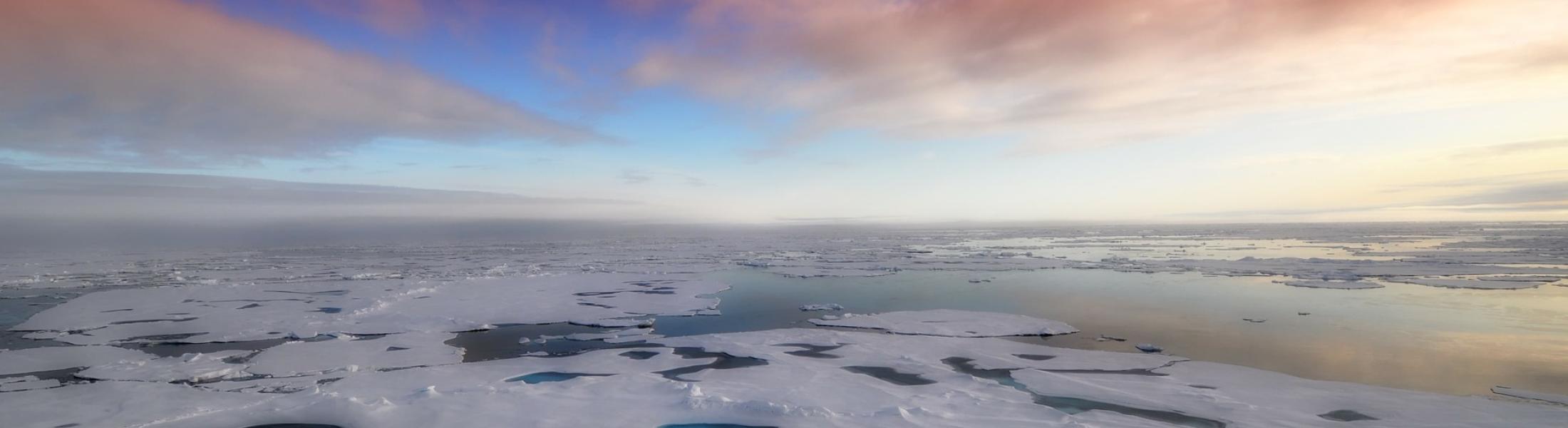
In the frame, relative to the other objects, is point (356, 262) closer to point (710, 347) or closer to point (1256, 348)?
point (710, 347)

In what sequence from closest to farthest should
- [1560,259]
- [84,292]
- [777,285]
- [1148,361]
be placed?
1. [1148,361]
2. [84,292]
3. [777,285]
4. [1560,259]

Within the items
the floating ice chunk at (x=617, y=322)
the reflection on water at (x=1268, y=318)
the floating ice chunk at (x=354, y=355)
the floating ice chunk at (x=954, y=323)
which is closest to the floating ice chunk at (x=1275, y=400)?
the reflection on water at (x=1268, y=318)

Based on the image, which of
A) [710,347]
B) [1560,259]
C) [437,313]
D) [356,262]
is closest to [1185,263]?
[1560,259]

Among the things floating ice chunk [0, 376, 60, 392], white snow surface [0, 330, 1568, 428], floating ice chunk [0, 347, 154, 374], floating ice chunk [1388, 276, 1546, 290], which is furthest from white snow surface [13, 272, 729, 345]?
floating ice chunk [1388, 276, 1546, 290]

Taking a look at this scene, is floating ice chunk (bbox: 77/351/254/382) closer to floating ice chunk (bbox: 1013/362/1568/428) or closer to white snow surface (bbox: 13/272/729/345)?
Result: white snow surface (bbox: 13/272/729/345)

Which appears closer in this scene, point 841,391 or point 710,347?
point 841,391

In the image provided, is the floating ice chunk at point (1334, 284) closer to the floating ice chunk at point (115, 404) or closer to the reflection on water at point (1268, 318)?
the reflection on water at point (1268, 318)
